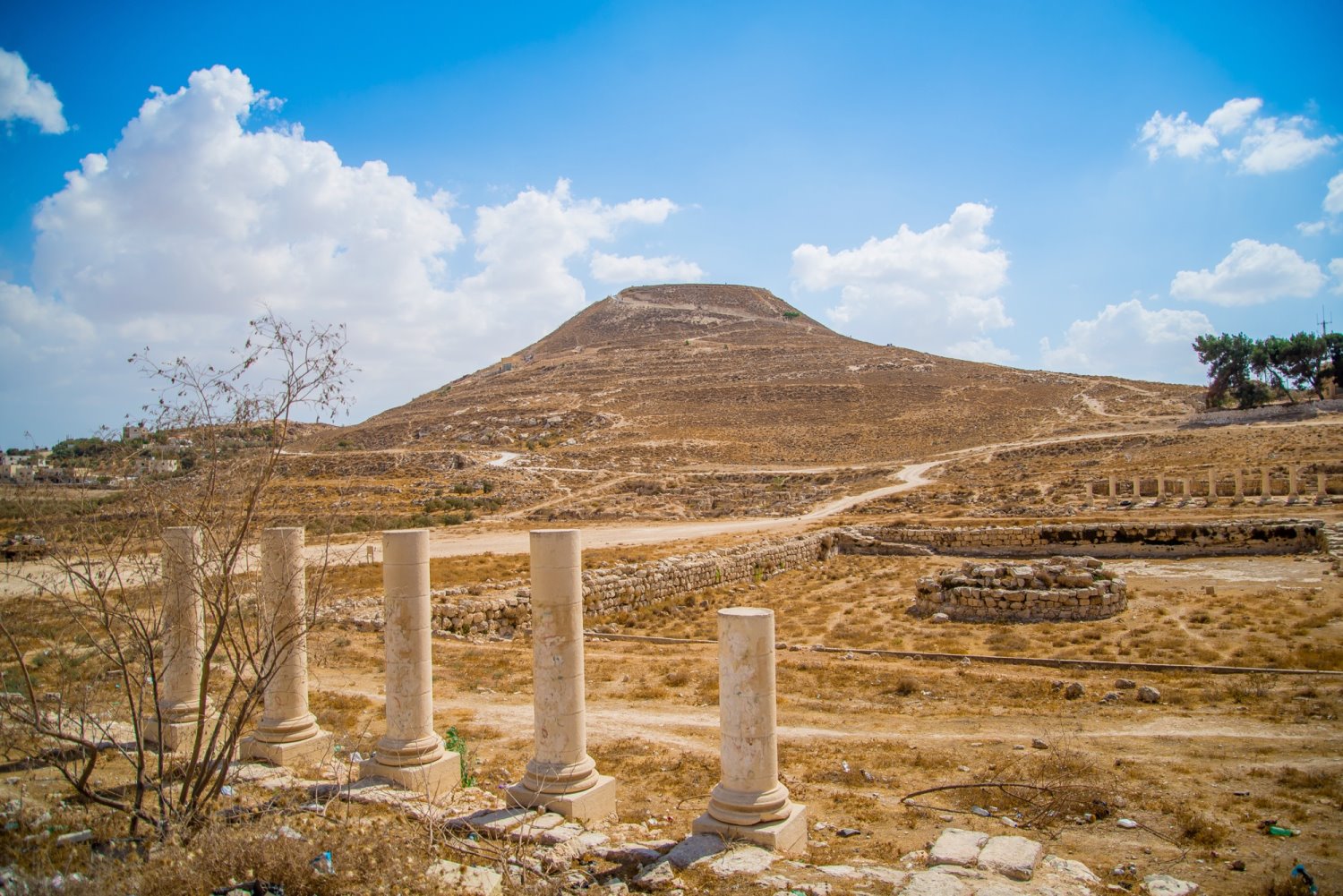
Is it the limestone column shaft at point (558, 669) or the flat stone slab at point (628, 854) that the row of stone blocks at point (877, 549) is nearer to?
the limestone column shaft at point (558, 669)

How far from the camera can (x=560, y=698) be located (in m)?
8.02

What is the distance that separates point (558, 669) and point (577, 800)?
48.8 inches

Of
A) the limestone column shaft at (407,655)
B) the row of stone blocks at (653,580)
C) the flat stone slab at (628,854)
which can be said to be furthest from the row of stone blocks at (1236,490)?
the limestone column shaft at (407,655)

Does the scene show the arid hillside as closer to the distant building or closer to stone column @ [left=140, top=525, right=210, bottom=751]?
stone column @ [left=140, top=525, right=210, bottom=751]

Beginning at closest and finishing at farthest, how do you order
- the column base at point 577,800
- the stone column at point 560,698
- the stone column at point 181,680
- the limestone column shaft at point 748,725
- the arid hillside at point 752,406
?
the limestone column shaft at point 748,725, the column base at point 577,800, the stone column at point 560,698, the stone column at point 181,680, the arid hillside at point 752,406

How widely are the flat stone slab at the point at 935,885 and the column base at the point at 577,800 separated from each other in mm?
3049

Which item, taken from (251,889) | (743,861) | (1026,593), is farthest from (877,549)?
(251,889)

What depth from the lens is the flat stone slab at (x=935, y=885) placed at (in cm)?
585

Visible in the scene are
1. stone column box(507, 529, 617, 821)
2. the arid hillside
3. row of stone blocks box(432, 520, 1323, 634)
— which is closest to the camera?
stone column box(507, 529, 617, 821)

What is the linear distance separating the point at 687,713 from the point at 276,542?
5.97m

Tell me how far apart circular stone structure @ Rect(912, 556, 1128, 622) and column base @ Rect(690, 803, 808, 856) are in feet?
37.7

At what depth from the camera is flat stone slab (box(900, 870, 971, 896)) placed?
5.85 m

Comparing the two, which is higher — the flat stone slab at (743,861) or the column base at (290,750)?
the column base at (290,750)

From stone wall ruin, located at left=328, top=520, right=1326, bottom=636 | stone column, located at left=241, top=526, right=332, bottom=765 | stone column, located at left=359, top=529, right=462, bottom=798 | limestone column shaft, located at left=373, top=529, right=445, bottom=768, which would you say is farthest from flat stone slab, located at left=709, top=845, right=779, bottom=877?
stone wall ruin, located at left=328, top=520, right=1326, bottom=636
